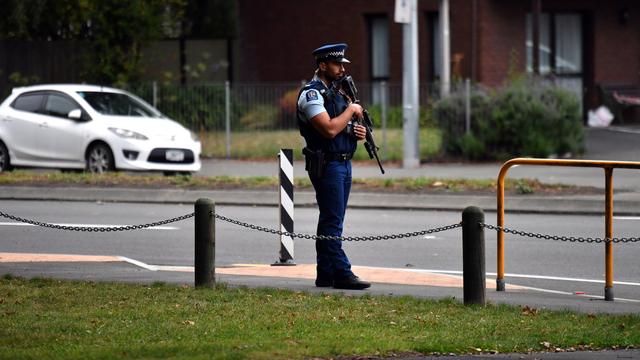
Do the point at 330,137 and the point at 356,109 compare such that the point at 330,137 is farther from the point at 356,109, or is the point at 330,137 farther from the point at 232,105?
the point at 232,105

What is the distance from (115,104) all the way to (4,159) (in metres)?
2.07

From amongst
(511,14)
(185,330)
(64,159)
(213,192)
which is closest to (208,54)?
Result: (511,14)

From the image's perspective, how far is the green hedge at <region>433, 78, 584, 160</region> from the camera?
25.3m

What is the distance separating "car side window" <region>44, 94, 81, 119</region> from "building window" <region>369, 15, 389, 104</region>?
1318 centimetres

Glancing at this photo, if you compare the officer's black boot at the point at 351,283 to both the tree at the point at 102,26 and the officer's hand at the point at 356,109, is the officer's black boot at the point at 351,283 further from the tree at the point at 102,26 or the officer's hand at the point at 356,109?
the tree at the point at 102,26

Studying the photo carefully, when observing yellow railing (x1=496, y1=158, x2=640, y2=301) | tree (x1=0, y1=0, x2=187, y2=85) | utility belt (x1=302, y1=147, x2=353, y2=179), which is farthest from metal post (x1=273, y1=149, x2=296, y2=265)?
tree (x1=0, y1=0, x2=187, y2=85)

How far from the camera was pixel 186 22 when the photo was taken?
1513 inches

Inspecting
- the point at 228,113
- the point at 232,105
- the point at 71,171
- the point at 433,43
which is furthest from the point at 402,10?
the point at 433,43

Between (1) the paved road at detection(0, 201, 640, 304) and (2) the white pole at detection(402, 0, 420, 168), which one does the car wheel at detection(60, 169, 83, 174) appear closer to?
(1) the paved road at detection(0, 201, 640, 304)

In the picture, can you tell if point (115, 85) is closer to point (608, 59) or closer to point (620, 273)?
point (608, 59)

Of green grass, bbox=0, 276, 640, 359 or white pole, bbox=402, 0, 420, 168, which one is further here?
white pole, bbox=402, 0, 420, 168

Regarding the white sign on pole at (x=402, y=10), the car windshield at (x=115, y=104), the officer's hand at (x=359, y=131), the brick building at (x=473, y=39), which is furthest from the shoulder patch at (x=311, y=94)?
the brick building at (x=473, y=39)

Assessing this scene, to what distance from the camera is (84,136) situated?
859 inches

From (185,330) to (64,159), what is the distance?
1378 centimetres
